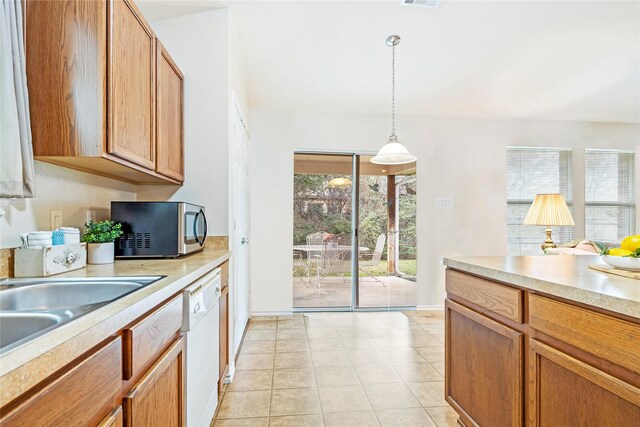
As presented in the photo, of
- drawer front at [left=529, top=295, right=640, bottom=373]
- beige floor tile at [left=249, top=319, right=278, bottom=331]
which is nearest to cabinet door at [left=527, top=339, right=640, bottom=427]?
drawer front at [left=529, top=295, right=640, bottom=373]

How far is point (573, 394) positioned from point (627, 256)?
0.53 meters

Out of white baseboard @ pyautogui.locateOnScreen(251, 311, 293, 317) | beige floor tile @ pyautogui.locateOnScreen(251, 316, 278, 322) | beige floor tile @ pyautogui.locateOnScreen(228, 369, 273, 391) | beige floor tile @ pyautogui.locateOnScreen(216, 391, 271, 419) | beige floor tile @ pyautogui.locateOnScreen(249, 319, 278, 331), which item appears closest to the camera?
beige floor tile @ pyautogui.locateOnScreen(216, 391, 271, 419)

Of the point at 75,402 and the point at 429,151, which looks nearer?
the point at 75,402

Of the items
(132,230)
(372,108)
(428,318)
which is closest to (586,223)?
(428,318)

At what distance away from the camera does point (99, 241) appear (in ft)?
5.48

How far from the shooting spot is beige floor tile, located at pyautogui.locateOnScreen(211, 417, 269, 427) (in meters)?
1.86

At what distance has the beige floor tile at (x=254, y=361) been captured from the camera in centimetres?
259

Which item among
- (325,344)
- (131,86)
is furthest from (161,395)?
(325,344)

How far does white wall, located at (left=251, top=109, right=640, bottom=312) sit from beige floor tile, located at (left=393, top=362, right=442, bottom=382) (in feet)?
5.72

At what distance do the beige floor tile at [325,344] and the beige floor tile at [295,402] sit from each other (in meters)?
0.73

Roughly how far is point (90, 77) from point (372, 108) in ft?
10.6

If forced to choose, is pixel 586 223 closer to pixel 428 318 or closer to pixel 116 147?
pixel 428 318

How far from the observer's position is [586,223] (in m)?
4.58

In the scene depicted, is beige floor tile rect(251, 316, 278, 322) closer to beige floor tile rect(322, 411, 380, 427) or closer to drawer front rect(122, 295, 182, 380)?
beige floor tile rect(322, 411, 380, 427)
